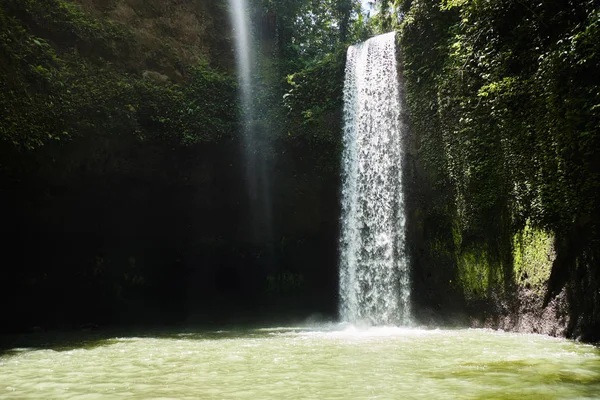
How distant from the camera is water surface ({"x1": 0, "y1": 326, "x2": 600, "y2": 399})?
3598 millimetres

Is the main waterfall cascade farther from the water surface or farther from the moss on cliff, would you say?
the water surface

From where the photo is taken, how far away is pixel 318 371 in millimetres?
4488

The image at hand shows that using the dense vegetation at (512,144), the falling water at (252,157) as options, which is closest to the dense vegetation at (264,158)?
the dense vegetation at (512,144)

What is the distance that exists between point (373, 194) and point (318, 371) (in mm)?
8144

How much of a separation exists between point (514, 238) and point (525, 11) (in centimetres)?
410

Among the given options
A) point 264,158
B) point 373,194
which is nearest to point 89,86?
point 264,158

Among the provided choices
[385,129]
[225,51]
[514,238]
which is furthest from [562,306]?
[225,51]

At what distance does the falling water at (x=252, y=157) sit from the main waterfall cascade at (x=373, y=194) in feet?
8.51

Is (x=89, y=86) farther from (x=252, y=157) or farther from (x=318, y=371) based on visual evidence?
(x=318, y=371)

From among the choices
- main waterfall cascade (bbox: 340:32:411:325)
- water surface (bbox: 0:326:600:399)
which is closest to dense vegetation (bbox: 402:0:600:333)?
main waterfall cascade (bbox: 340:32:411:325)

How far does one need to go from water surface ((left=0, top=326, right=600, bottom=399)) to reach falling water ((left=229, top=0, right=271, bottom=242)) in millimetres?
7639

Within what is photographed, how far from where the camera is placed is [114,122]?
476 inches

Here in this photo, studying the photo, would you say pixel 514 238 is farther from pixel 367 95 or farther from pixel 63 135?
pixel 63 135

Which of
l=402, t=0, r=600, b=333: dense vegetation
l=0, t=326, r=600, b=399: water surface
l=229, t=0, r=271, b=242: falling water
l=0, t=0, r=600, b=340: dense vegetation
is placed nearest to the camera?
l=0, t=326, r=600, b=399: water surface
